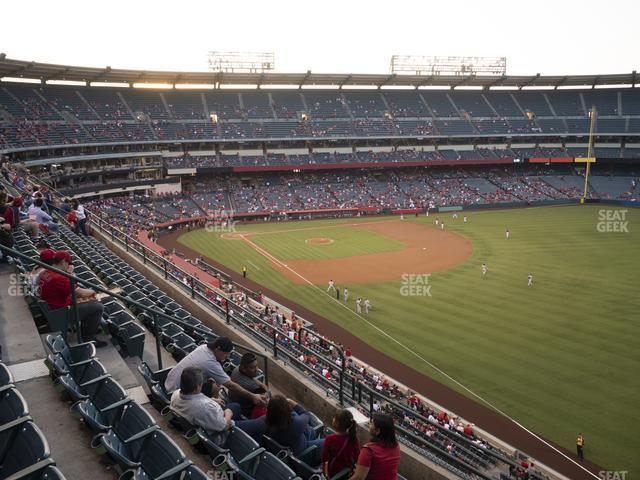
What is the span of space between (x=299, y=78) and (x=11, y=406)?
7120 cm

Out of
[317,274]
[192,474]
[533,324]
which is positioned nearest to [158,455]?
[192,474]

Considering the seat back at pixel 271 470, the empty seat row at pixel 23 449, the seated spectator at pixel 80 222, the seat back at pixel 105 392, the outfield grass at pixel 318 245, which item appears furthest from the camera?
the outfield grass at pixel 318 245

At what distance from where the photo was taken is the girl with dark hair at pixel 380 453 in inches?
181

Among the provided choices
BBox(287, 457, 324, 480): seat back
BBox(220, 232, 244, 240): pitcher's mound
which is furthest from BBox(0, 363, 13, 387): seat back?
BBox(220, 232, 244, 240): pitcher's mound

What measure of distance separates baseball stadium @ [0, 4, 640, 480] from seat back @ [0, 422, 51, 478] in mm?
19

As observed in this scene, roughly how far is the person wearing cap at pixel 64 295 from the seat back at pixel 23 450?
3845mm

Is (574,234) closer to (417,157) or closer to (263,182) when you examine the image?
(417,157)

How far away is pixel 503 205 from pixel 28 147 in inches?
2457

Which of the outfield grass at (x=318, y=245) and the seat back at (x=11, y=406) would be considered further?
the outfield grass at (x=318, y=245)

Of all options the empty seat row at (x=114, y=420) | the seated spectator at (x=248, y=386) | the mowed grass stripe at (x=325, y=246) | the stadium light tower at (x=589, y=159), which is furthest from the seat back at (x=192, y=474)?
the stadium light tower at (x=589, y=159)

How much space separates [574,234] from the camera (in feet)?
156

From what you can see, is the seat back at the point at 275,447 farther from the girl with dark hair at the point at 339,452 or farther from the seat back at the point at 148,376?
the seat back at the point at 148,376

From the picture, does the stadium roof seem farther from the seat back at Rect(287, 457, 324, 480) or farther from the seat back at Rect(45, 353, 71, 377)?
the seat back at Rect(287, 457, 324, 480)

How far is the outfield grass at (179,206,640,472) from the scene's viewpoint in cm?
1709
